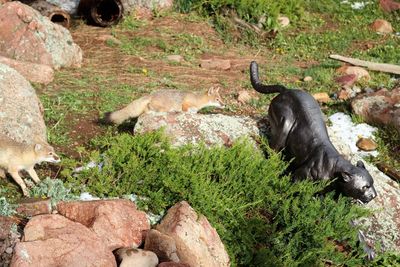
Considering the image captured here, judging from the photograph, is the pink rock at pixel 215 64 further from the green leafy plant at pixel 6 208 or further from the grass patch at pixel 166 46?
the green leafy plant at pixel 6 208

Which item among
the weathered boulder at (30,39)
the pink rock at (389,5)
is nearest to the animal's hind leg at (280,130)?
the weathered boulder at (30,39)

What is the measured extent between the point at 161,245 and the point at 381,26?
34.2 feet

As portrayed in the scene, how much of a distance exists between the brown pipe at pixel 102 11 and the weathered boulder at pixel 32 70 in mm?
3190

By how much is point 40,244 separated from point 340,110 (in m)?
6.37

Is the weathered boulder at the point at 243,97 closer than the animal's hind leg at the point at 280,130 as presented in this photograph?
No

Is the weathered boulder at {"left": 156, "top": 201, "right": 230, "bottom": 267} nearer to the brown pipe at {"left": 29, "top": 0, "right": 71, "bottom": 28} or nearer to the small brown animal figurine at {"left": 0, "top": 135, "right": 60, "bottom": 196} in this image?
the small brown animal figurine at {"left": 0, "top": 135, "right": 60, "bottom": 196}

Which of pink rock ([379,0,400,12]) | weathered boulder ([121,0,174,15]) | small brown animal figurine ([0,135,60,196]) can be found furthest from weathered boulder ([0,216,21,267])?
pink rock ([379,0,400,12])

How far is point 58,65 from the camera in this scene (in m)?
10.3

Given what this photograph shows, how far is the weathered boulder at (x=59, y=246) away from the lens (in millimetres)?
4852

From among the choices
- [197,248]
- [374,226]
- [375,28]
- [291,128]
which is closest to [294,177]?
[291,128]

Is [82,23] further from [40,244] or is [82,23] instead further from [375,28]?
[40,244]

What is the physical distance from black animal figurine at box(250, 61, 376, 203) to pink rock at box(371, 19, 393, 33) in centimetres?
732

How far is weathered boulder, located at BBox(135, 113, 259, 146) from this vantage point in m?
7.25

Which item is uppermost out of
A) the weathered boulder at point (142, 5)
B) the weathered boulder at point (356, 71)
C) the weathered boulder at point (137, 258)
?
the weathered boulder at point (137, 258)
